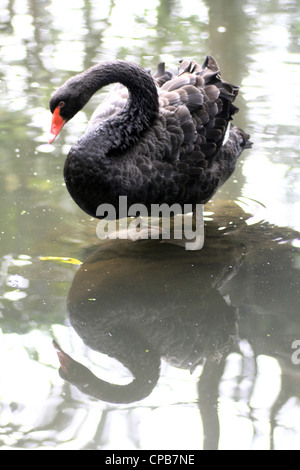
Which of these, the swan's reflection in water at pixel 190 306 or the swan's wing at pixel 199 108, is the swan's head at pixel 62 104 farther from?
the swan's reflection in water at pixel 190 306

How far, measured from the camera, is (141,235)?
3.69 meters

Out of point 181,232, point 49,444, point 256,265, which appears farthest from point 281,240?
point 49,444

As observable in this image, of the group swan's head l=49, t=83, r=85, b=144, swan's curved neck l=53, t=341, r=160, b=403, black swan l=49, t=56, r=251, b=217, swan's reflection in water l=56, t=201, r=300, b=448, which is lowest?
swan's reflection in water l=56, t=201, r=300, b=448

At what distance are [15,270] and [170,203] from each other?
2.85 ft

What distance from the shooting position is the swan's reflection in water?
99.7 inches

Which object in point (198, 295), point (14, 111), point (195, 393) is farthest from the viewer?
point (14, 111)

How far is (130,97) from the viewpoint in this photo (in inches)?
134

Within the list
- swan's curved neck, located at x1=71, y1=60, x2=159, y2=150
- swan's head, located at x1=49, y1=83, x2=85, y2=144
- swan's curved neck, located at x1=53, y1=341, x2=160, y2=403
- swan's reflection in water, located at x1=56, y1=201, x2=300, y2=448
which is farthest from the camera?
swan's curved neck, located at x1=71, y1=60, x2=159, y2=150

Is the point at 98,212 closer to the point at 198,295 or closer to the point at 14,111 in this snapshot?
the point at 198,295

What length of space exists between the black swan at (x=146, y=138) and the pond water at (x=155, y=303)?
336 millimetres

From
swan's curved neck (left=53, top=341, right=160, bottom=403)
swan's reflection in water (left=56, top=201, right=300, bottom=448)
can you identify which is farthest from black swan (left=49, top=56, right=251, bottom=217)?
swan's curved neck (left=53, top=341, right=160, bottom=403)

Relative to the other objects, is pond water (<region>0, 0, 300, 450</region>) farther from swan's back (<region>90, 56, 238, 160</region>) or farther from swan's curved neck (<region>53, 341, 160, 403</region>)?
swan's back (<region>90, 56, 238, 160</region>)

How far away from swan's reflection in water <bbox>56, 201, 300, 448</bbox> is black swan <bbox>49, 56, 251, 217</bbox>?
0.31m

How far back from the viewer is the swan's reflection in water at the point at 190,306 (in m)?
2.53
